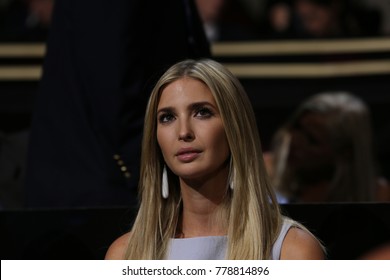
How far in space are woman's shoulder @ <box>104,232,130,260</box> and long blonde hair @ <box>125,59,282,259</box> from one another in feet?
0.11

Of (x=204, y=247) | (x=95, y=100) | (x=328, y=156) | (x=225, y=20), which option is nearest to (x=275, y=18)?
(x=225, y=20)

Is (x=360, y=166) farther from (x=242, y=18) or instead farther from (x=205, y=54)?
(x=242, y=18)

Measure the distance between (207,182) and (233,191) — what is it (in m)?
0.06

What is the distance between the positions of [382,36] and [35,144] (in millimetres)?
3160

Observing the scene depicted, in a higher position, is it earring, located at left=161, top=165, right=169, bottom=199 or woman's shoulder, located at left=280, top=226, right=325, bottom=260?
earring, located at left=161, top=165, right=169, bottom=199

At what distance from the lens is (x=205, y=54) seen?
3.28 meters

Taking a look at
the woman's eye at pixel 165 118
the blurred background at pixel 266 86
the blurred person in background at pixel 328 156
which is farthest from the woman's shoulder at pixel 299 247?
the blurred person in background at pixel 328 156

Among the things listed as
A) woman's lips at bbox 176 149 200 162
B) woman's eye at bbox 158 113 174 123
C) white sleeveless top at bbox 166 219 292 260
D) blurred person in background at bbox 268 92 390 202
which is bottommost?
blurred person in background at bbox 268 92 390 202

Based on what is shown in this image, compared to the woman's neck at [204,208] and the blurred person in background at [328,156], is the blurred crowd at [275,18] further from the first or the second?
the woman's neck at [204,208]

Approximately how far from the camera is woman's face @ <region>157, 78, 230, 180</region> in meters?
2.33

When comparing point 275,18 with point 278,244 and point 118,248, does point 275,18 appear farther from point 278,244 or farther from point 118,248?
point 278,244

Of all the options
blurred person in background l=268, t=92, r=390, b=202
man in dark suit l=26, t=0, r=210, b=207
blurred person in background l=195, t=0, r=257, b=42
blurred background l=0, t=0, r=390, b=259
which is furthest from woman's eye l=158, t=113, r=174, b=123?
blurred person in background l=195, t=0, r=257, b=42

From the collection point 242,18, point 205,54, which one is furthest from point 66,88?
point 242,18

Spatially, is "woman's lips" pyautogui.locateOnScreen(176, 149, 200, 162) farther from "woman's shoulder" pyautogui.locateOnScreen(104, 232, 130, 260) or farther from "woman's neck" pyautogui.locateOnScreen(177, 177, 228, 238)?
"woman's shoulder" pyautogui.locateOnScreen(104, 232, 130, 260)
